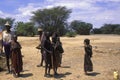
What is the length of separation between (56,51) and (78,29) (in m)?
60.5

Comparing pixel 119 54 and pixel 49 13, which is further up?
pixel 49 13

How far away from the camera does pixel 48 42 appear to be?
11656 mm

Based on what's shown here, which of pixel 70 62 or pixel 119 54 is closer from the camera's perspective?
pixel 70 62

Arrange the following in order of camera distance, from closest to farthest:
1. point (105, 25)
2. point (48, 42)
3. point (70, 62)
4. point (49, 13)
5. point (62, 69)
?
point (48, 42) < point (62, 69) < point (70, 62) < point (49, 13) < point (105, 25)

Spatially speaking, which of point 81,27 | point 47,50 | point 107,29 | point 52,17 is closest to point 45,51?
point 47,50

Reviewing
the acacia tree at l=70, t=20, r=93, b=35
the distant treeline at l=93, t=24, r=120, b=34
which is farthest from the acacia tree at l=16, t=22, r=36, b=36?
the distant treeline at l=93, t=24, r=120, b=34

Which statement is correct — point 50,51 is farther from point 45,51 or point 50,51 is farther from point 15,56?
point 15,56

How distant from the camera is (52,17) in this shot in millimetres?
69625

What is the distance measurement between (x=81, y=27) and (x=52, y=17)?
7117mm

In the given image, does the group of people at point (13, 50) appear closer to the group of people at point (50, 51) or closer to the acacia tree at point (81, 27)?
the group of people at point (50, 51)

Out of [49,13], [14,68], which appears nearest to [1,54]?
[14,68]

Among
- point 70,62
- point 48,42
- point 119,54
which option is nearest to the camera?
point 48,42

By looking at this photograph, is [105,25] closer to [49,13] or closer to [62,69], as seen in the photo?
[49,13]

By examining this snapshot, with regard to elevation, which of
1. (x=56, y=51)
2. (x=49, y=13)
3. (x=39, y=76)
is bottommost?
(x=39, y=76)
